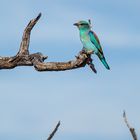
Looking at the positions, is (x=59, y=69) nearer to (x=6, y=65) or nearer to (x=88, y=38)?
(x=6, y=65)

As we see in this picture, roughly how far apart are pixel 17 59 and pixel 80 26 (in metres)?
4.03

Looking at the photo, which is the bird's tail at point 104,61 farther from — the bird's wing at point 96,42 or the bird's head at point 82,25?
the bird's head at point 82,25

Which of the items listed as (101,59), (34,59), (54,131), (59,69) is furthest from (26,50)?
(54,131)

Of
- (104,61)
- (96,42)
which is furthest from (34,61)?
(96,42)

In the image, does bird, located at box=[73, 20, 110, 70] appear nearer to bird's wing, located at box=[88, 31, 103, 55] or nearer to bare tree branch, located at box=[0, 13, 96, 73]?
bird's wing, located at box=[88, 31, 103, 55]

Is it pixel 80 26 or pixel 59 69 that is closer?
pixel 59 69

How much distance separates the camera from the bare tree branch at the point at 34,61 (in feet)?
28.0

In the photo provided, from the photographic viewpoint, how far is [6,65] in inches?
357

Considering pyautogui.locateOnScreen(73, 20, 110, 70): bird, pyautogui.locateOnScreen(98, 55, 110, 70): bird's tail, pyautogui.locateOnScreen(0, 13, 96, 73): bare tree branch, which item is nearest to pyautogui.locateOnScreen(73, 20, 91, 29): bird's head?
pyautogui.locateOnScreen(73, 20, 110, 70): bird

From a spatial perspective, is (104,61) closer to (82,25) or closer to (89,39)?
(89,39)

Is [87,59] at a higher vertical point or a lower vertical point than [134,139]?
higher

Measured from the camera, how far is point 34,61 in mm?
8828

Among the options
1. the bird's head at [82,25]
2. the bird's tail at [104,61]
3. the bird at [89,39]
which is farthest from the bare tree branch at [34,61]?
the bird's head at [82,25]

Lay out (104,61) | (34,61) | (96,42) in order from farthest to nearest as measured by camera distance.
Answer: (96,42) < (104,61) < (34,61)
